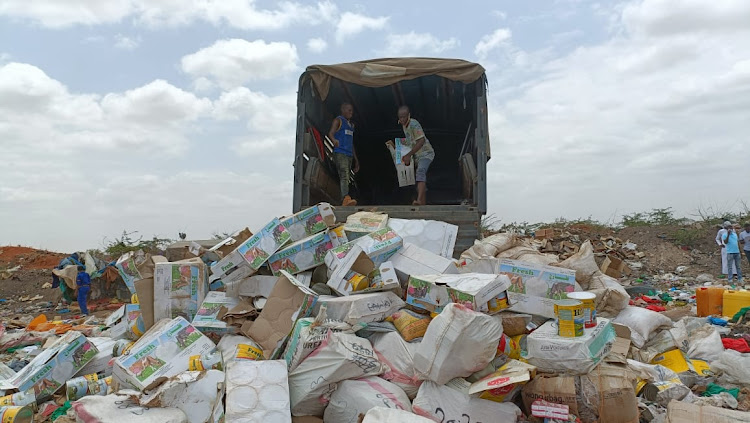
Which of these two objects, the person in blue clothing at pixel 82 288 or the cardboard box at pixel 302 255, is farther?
the person in blue clothing at pixel 82 288

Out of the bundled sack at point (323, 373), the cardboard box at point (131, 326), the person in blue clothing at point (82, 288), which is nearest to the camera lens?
the bundled sack at point (323, 373)

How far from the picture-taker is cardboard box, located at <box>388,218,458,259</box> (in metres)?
4.20

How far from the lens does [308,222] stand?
3.83 meters

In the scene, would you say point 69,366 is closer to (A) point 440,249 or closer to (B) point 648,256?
(A) point 440,249

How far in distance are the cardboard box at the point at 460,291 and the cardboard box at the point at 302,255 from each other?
811mm

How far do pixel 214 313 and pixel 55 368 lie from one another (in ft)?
3.24

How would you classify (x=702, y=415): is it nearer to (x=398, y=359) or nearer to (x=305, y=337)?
(x=398, y=359)

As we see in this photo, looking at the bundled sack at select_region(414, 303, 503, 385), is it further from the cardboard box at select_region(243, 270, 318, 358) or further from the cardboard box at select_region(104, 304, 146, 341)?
the cardboard box at select_region(104, 304, 146, 341)

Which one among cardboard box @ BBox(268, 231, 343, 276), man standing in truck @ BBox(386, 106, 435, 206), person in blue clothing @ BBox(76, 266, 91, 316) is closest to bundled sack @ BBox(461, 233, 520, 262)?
cardboard box @ BBox(268, 231, 343, 276)

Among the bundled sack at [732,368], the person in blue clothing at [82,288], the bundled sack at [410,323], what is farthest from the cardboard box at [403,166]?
the person in blue clothing at [82,288]

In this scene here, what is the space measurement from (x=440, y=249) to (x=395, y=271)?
2.77ft

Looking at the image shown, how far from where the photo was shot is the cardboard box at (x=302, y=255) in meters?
3.60

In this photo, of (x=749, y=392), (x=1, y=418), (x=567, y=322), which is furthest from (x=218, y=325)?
(x=749, y=392)

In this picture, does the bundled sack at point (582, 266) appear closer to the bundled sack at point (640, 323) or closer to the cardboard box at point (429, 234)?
the bundled sack at point (640, 323)
